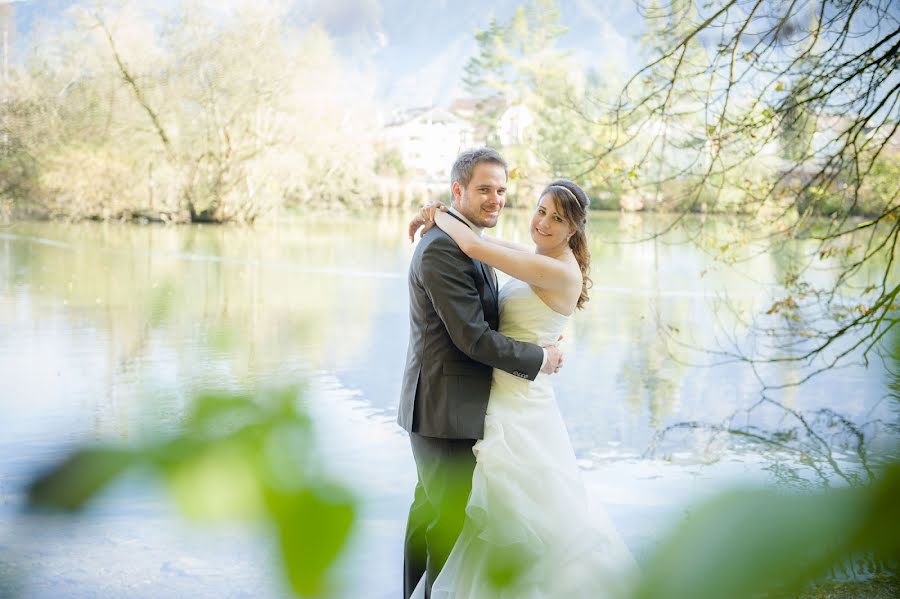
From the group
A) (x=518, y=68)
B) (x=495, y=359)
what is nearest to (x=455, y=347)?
(x=495, y=359)

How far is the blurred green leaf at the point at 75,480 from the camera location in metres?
0.43

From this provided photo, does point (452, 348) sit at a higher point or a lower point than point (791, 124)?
lower

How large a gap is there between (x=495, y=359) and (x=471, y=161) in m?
0.55

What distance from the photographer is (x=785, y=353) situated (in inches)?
372

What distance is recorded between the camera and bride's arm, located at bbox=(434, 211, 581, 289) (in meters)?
2.43

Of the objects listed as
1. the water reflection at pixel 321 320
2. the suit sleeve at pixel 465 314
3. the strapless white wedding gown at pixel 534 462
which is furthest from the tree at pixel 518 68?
the suit sleeve at pixel 465 314

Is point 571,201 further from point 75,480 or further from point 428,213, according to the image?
point 75,480

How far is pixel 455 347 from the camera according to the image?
100 inches

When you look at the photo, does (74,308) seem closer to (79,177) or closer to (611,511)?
(611,511)

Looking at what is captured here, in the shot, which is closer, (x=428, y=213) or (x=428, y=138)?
(x=428, y=213)

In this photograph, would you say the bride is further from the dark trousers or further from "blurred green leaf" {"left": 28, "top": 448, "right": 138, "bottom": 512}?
"blurred green leaf" {"left": 28, "top": 448, "right": 138, "bottom": 512}

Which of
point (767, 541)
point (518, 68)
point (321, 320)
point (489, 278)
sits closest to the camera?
point (767, 541)

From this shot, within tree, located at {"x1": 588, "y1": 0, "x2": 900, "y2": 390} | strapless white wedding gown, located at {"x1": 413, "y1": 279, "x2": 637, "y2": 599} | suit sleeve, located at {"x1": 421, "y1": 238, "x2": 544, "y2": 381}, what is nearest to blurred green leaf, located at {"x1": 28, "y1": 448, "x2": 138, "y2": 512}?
tree, located at {"x1": 588, "y1": 0, "x2": 900, "y2": 390}

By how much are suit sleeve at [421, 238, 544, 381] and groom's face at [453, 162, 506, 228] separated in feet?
0.51
